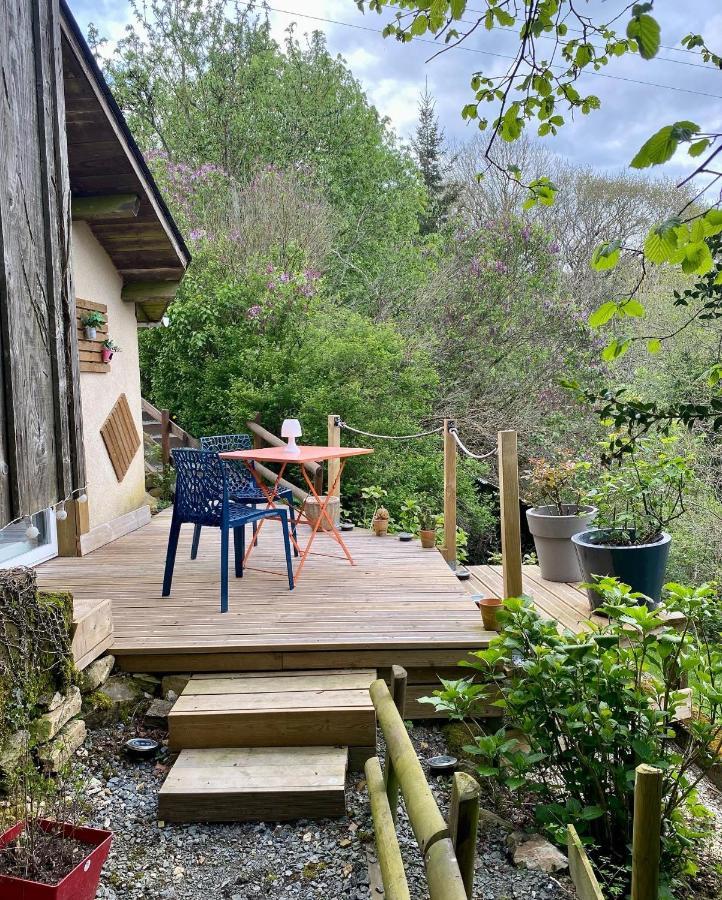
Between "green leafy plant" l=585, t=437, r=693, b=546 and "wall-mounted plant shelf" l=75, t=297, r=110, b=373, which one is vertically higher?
"wall-mounted plant shelf" l=75, t=297, r=110, b=373

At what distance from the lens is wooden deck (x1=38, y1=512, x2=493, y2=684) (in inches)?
135

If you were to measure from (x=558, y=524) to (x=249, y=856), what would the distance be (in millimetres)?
3112

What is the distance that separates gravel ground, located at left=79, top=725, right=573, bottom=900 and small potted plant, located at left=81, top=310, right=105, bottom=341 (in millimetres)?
3590

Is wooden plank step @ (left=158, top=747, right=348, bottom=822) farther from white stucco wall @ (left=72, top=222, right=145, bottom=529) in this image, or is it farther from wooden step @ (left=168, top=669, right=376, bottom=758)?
white stucco wall @ (left=72, top=222, right=145, bottom=529)

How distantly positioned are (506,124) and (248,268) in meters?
8.75

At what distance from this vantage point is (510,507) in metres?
3.41

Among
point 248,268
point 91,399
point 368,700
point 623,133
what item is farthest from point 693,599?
point 623,133

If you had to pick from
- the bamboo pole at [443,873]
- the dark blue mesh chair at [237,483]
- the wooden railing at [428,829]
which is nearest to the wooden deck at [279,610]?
the dark blue mesh chair at [237,483]

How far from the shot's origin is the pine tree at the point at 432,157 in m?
18.3

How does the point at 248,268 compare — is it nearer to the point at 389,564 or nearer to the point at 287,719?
the point at 389,564

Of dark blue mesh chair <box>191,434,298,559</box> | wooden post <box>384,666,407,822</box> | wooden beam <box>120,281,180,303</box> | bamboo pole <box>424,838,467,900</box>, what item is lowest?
wooden post <box>384,666,407,822</box>

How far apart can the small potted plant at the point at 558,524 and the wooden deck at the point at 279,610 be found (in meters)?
0.75

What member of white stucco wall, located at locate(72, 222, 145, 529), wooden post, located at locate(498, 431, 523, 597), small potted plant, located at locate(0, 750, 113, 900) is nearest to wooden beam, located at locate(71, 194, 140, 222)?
white stucco wall, located at locate(72, 222, 145, 529)

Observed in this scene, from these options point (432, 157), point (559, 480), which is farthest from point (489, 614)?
point (432, 157)
